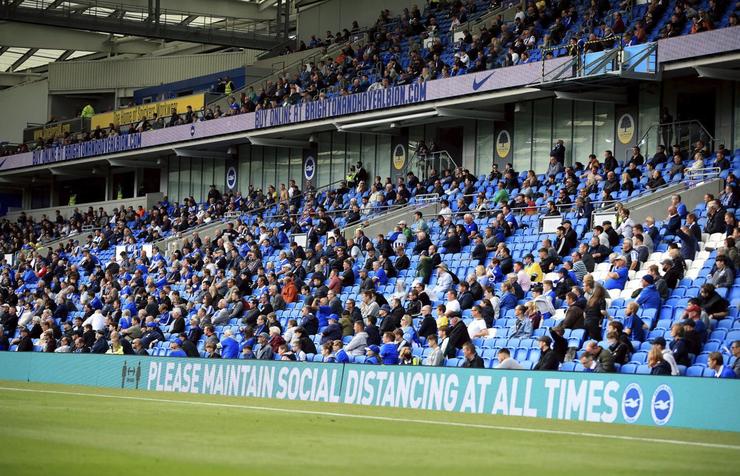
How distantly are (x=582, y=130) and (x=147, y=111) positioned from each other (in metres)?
22.4

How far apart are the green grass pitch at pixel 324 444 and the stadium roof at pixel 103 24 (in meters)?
31.4

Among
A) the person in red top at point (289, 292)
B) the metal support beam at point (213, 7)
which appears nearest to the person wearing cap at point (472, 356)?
the person in red top at point (289, 292)

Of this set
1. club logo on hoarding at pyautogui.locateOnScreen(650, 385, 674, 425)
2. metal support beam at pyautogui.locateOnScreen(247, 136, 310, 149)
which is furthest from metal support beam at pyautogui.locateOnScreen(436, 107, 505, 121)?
club logo on hoarding at pyautogui.locateOnScreen(650, 385, 674, 425)

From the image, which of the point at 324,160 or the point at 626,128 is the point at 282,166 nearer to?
the point at 324,160

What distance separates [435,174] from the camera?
31.7 metres

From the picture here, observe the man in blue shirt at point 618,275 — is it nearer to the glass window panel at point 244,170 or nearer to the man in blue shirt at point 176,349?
the man in blue shirt at point 176,349

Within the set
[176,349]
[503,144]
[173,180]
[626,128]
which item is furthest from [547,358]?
[173,180]

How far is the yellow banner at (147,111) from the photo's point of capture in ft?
147

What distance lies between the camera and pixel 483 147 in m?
33.1

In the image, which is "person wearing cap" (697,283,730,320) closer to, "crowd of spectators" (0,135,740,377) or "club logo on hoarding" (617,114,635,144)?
"crowd of spectators" (0,135,740,377)

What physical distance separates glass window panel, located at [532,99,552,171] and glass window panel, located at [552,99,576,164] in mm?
189

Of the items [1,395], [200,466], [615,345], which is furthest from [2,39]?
[200,466]

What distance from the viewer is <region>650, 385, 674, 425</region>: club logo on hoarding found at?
41.1 ft

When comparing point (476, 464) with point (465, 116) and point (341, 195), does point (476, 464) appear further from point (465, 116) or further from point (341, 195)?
point (341, 195)
